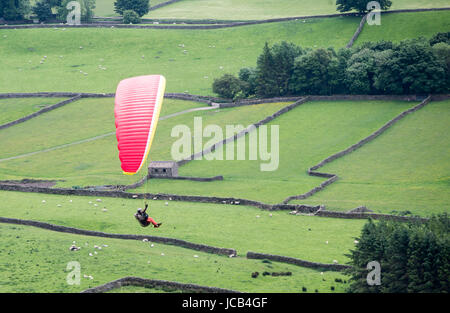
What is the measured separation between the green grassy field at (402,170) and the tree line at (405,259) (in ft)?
67.0

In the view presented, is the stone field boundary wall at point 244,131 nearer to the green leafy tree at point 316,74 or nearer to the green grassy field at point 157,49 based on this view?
the green leafy tree at point 316,74

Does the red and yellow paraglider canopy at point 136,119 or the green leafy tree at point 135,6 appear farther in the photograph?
the green leafy tree at point 135,6

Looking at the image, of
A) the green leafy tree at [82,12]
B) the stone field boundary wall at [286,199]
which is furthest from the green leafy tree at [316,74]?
the green leafy tree at [82,12]

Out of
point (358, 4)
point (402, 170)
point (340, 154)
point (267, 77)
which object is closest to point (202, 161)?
point (340, 154)

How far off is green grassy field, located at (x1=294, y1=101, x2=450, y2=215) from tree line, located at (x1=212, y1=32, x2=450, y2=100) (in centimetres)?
501

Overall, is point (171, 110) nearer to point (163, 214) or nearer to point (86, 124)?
point (86, 124)

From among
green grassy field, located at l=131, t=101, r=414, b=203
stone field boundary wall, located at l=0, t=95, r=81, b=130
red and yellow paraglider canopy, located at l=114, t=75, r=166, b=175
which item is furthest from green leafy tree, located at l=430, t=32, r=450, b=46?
red and yellow paraglider canopy, located at l=114, t=75, r=166, b=175

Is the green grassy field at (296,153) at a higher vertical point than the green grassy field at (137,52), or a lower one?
lower

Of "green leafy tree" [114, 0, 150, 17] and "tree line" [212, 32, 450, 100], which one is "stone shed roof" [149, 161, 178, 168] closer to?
"tree line" [212, 32, 450, 100]

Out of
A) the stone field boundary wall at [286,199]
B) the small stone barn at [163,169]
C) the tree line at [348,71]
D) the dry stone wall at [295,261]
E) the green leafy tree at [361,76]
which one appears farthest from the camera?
the green leafy tree at [361,76]

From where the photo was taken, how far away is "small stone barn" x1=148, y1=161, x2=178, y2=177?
92.7 meters

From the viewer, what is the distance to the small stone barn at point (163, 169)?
92.7 metres

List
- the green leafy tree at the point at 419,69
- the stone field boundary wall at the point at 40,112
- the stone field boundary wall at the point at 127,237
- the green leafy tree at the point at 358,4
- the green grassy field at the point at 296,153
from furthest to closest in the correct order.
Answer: the green leafy tree at the point at 358,4
the stone field boundary wall at the point at 40,112
the green leafy tree at the point at 419,69
the green grassy field at the point at 296,153
the stone field boundary wall at the point at 127,237
